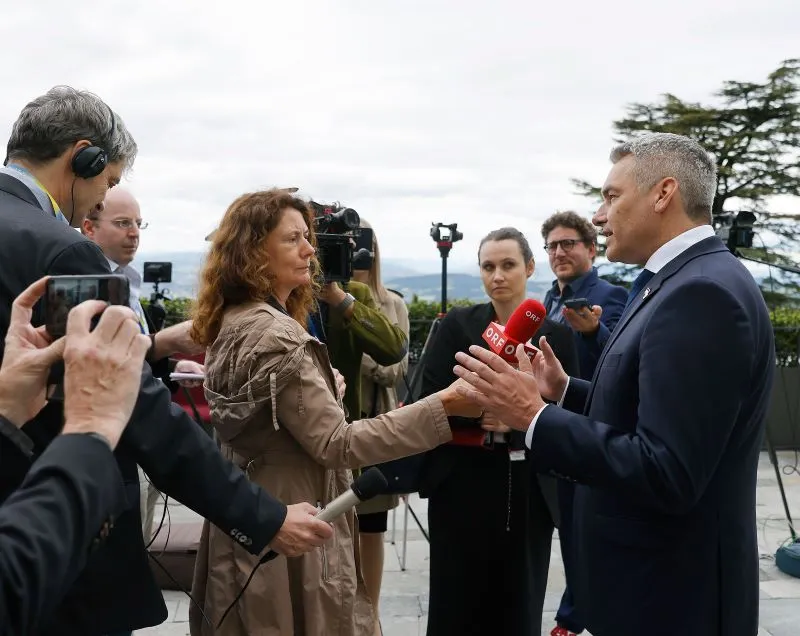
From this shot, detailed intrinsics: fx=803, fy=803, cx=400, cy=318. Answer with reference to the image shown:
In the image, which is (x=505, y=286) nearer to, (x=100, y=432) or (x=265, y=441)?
(x=265, y=441)

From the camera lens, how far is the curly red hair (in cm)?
271

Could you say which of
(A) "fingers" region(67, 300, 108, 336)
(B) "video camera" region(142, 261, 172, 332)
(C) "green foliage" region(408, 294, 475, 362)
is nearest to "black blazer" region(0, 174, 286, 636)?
(A) "fingers" region(67, 300, 108, 336)

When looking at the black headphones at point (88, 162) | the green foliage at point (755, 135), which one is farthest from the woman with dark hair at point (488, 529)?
the green foliage at point (755, 135)

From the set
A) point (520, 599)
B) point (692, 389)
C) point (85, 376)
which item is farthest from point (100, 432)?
point (520, 599)

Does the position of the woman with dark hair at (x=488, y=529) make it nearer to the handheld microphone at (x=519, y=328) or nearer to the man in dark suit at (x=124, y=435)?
the handheld microphone at (x=519, y=328)

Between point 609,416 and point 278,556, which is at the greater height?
point 609,416

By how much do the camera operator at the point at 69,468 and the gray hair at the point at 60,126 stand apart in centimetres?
87

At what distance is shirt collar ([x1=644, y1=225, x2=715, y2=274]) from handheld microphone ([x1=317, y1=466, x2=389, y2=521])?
3.18 feet

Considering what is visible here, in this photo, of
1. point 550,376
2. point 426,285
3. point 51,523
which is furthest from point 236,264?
point 426,285

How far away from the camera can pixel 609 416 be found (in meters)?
2.12

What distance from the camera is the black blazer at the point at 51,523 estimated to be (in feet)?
3.43

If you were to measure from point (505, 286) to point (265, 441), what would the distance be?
5.61 ft

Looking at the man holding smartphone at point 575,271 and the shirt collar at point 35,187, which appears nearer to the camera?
the shirt collar at point 35,187

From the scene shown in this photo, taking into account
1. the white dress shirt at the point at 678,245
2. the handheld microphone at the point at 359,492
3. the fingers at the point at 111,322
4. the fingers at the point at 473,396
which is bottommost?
the handheld microphone at the point at 359,492
